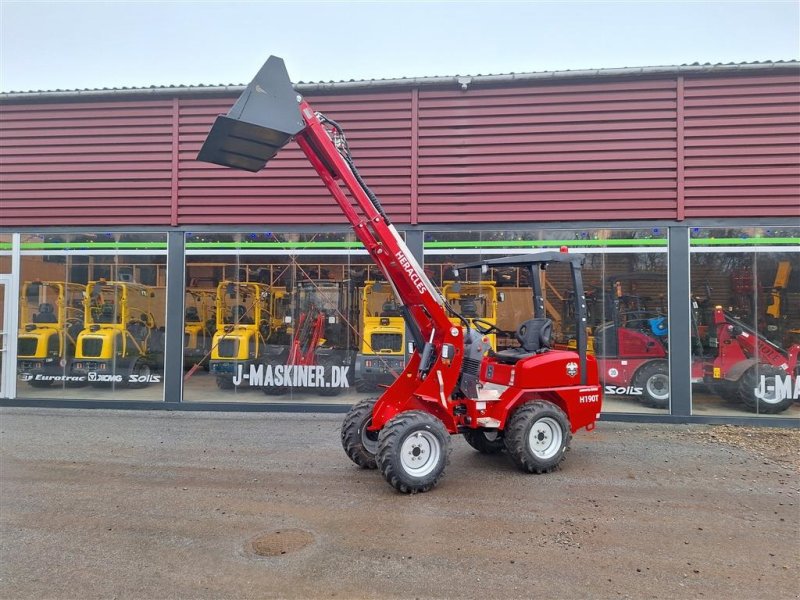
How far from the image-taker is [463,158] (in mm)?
8930

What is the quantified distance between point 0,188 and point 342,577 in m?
10.3

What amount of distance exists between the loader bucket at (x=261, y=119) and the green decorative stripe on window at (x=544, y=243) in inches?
167

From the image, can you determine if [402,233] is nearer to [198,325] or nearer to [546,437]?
[198,325]

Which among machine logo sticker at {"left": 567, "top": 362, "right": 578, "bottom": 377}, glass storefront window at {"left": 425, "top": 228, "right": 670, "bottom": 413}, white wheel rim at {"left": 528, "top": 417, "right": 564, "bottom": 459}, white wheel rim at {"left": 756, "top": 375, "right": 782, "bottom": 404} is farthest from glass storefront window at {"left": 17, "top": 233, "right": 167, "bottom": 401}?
white wheel rim at {"left": 756, "top": 375, "right": 782, "bottom": 404}

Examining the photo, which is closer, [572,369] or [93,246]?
[572,369]

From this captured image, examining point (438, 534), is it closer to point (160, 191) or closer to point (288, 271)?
point (288, 271)

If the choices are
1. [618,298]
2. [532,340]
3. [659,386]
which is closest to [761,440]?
[659,386]

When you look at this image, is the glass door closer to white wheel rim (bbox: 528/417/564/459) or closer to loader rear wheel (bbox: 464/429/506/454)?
loader rear wheel (bbox: 464/429/506/454)

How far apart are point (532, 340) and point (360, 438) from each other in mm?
2216

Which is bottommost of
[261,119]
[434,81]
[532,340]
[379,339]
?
[379,339]

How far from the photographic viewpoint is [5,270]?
31.7 ft

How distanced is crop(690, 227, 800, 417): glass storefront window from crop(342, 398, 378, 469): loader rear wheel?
576 cm

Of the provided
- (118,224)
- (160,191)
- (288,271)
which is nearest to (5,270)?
(118,224)

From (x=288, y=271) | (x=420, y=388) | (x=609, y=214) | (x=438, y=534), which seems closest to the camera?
(x=438, y=534)
